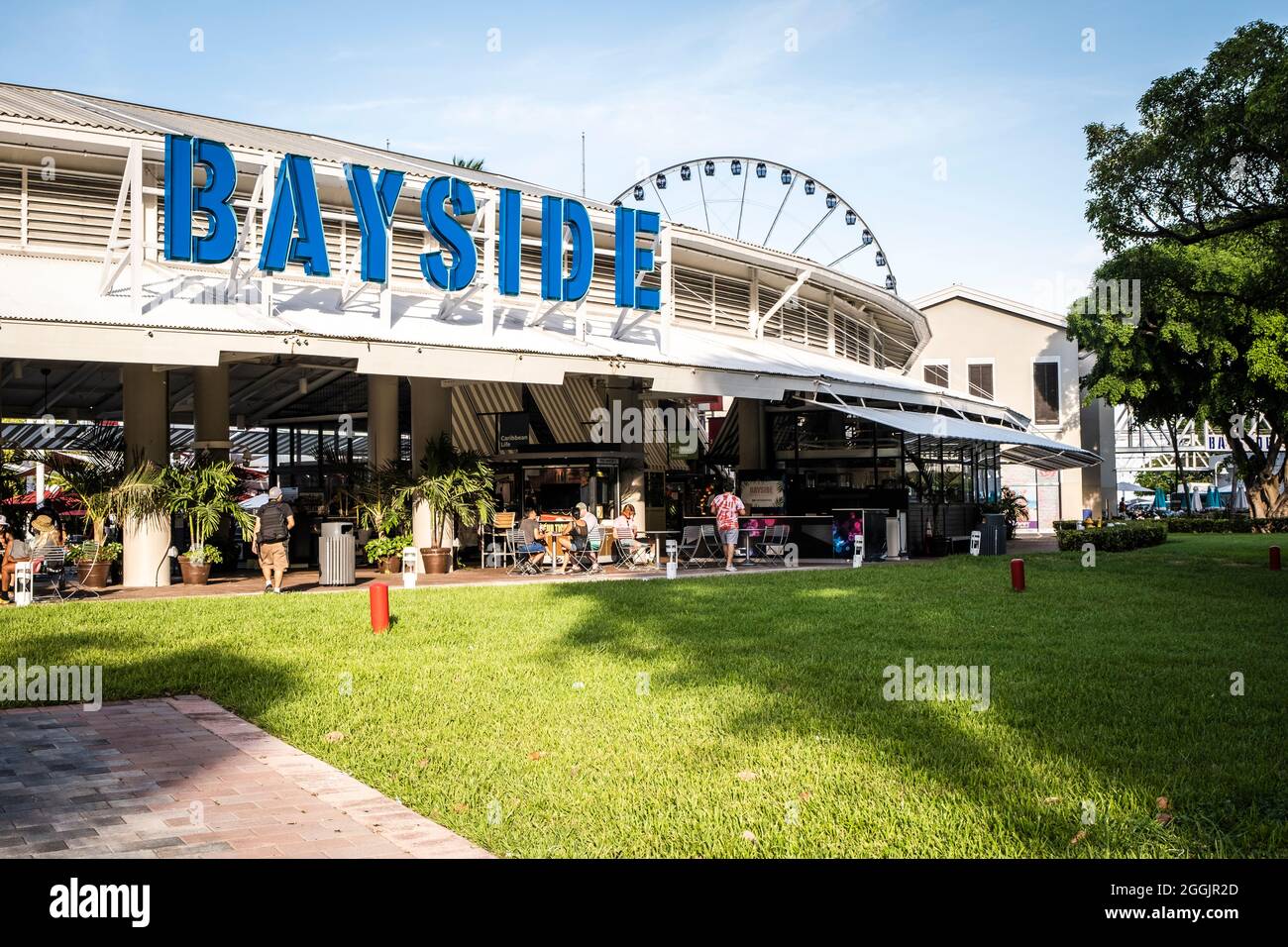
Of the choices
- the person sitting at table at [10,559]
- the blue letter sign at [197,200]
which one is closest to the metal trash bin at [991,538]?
the blue letter sign at [197,200]

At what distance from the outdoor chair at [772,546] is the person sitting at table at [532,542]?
15.3 ft

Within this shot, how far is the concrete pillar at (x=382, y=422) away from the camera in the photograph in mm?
20797

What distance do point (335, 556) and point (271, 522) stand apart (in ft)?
4.49

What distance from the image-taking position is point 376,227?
1730 centimetres

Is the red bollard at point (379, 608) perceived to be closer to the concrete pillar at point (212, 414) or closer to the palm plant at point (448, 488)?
the palm plant at point (448, 488)

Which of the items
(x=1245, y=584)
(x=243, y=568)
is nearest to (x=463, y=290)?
(x=243, y=568)

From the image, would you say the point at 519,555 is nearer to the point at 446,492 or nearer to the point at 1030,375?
the point at 446,492

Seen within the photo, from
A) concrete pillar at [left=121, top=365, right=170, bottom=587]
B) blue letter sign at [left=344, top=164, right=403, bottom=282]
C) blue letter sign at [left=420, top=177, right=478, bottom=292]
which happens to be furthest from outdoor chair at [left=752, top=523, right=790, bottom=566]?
concrete pillar at [left=121, top=365, right=170, bottom=587]

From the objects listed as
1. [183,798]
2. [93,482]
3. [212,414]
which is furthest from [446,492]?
[183,798]

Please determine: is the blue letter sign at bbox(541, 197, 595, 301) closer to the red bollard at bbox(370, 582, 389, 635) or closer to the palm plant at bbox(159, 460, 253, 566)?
the palm plant at bbox(159, 460, 253, 566)

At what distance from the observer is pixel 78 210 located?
17.8m
